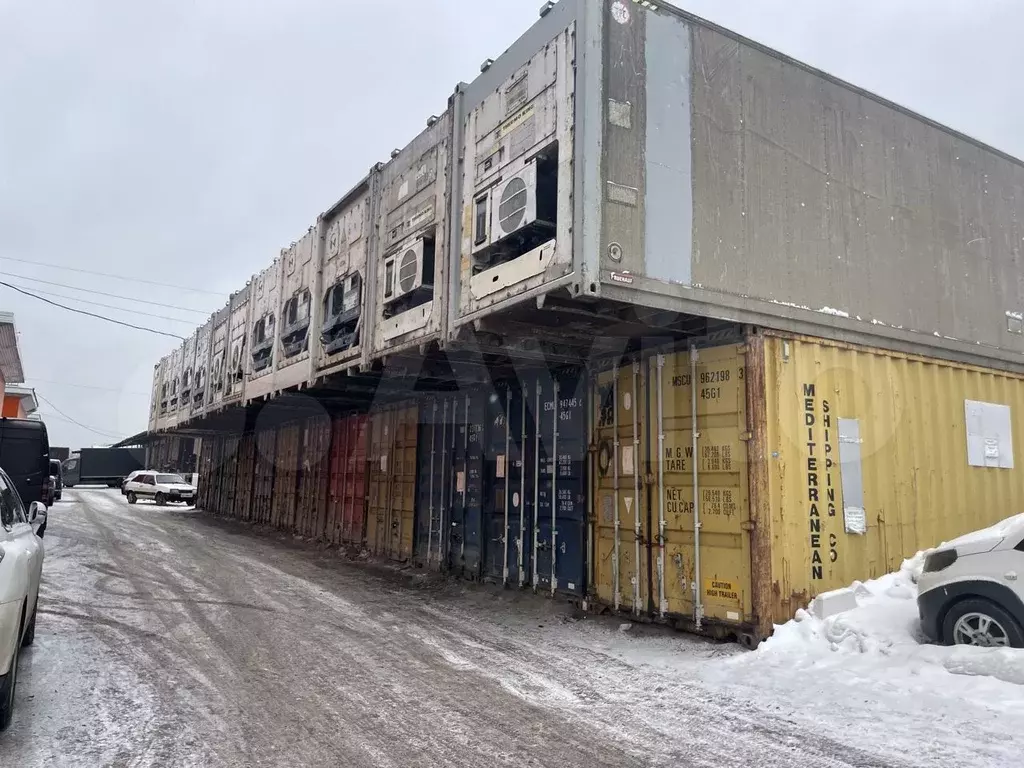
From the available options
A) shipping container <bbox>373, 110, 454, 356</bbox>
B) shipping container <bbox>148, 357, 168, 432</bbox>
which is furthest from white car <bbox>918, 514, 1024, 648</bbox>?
shipping container <bbox>148, 357, 168, 432</bbox>

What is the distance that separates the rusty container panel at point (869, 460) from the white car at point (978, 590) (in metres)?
1.34

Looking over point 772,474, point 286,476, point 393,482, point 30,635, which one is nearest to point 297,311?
point 393,482

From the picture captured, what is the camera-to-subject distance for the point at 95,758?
4070mm

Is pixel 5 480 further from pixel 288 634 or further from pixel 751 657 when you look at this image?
A: pixel 751 657

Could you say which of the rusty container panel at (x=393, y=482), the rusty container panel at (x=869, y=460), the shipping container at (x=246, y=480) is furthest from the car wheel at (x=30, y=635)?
the shipping container at (x=246, y=480)

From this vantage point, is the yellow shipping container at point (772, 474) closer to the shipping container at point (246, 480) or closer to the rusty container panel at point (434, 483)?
the rusty container panel at point (434, 483)

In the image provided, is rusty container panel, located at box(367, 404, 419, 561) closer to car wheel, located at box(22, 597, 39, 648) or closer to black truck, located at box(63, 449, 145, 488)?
car wheel, located at box(22, 597, 39, 648)

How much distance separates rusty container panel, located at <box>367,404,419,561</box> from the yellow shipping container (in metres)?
5.57

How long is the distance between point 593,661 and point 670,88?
19.2 ft

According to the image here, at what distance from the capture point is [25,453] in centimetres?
1523

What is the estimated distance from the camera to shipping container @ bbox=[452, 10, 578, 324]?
276 inches

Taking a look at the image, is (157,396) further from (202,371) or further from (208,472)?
(202,371)

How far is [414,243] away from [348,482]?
8522 mm

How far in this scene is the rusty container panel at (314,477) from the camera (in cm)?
1834
